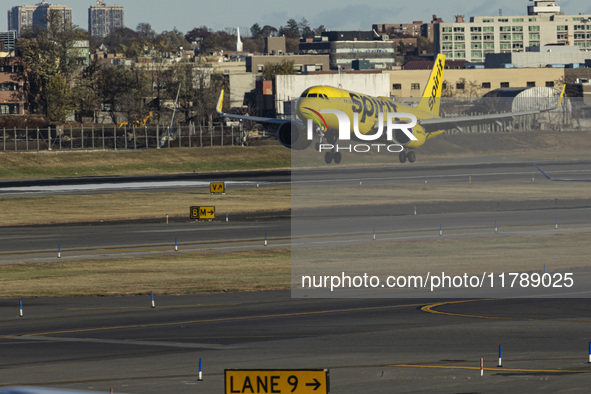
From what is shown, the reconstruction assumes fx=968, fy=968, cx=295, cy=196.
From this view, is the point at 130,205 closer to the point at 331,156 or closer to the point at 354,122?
the point at 354,122

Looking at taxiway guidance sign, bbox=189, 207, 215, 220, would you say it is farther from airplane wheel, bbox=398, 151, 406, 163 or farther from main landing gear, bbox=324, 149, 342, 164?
airplane wheel, bbox=398, 151, 406, 163

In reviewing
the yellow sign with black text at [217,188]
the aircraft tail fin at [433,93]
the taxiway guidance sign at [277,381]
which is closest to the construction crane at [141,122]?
the aircraft tail fin at [433,93]

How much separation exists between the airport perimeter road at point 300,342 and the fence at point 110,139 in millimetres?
89347

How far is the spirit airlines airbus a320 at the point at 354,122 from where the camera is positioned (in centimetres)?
Result: 9100

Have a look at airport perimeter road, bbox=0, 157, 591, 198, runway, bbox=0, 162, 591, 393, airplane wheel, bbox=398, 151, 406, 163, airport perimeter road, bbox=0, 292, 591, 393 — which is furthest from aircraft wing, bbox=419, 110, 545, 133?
airport perimeter road, bbox=0, 292, 591, 393

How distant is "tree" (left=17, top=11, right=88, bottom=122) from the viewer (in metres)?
172

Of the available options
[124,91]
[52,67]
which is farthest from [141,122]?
[52,67]

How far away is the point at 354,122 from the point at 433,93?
27516 millimetres

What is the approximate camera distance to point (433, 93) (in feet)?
388

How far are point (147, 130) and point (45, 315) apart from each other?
344ft

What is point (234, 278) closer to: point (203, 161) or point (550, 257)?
point (550, 257)

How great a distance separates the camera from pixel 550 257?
174ft

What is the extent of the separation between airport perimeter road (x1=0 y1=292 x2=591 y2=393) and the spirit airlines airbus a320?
50.4 m

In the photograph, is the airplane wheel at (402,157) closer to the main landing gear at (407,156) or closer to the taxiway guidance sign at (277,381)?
the main landing gear at (407,156)
